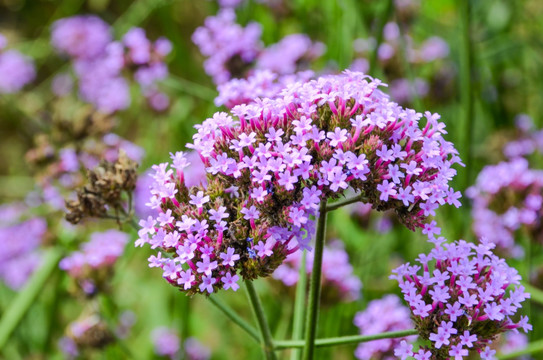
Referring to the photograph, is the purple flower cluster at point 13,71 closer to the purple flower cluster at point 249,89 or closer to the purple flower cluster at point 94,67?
the purple flower cluster at point 94,67

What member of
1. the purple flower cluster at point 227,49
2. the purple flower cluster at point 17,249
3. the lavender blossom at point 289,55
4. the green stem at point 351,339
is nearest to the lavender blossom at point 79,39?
the purple flower cluster at point 17,249

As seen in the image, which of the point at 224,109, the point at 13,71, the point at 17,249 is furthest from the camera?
the point at 13,71

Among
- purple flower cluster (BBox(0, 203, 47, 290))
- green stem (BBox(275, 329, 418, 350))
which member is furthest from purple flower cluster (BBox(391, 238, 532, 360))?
purple flower cluster (BBox(0, 203, 47, 290))

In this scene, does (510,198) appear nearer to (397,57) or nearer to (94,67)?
(397,57)

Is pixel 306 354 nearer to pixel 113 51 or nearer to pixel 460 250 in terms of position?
pixel 460 250

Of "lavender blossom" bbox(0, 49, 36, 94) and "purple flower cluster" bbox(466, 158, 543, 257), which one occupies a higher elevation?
"lavender blossom" bbox(0, 49, 36, 94)

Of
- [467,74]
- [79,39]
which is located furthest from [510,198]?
[79,39]

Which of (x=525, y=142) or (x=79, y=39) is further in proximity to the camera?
(x=79, y=39)

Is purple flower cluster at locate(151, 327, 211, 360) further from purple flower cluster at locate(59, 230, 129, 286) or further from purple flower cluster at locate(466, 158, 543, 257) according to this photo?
purple flower cluster at locate(466, 158, 543, 257)

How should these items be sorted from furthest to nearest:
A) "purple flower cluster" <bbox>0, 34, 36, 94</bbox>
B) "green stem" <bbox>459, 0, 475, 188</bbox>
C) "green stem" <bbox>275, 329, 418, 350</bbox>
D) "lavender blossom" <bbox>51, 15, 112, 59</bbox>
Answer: "lavender blossom" <bbox>51, 15, 112, 59</bbox> → "purple flower cluster" <bbox>0, 34, 36, 94</bbox> → "green stem" <bbox>459, 0, 475, 188</bbox> → "green stem" <bbox>275, 329, 418, 350</bbox>
